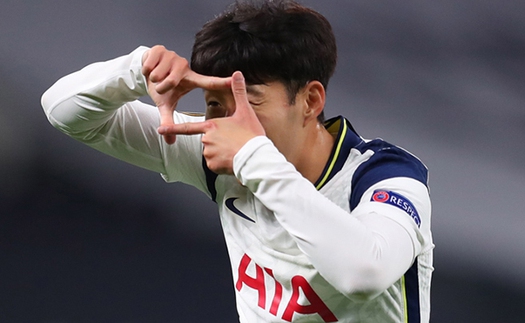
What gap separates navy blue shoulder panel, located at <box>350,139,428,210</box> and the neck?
0.08 m

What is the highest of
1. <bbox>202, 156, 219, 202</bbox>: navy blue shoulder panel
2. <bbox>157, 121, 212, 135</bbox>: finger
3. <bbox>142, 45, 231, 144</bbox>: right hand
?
<bbox>142, 45, 231, 144</bbox>: right hand

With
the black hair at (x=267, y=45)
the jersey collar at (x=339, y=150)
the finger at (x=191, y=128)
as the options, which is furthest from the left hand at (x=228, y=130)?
the jersey collar at (x=339, y=150)

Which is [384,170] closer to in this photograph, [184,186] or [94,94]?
[94,94]

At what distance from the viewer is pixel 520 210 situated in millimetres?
2361

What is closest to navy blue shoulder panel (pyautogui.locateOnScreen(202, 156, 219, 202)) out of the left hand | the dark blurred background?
the left hand

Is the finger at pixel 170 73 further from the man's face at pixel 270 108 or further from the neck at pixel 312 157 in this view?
the neck at pixel 312 157

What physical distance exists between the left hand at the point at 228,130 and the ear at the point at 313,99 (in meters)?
0.18

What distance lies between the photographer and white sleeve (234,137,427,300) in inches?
36.6

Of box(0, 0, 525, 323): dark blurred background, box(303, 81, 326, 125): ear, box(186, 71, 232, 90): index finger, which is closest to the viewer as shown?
box(186, 71, 232, 90): index finger

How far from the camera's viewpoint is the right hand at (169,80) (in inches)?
41.6

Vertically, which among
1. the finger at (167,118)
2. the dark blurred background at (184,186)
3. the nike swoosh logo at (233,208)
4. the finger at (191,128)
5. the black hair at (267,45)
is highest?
the black hair at (267,45)

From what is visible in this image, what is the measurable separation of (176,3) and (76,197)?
65cm

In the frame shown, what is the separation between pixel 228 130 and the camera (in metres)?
1.00

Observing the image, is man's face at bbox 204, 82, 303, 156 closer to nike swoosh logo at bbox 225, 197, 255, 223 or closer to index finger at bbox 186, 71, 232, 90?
index finger at bbox 186, 71, 232, 90
